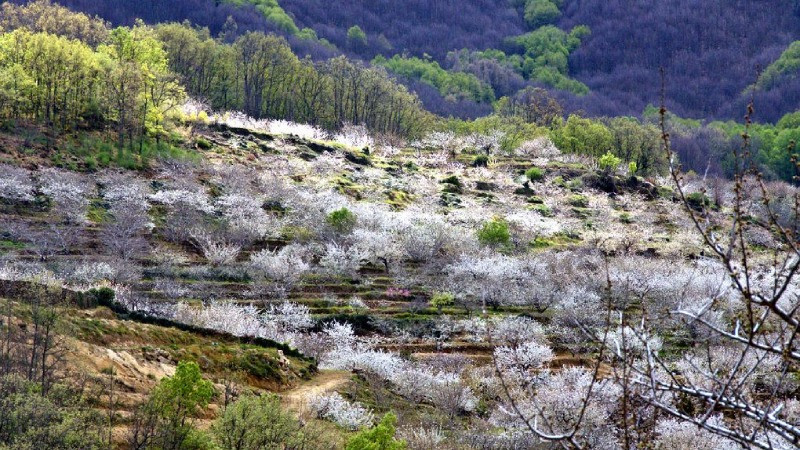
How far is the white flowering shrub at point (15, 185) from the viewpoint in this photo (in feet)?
125

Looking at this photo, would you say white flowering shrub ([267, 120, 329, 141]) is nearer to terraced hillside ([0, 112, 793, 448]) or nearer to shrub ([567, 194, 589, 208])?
terraced hillside ([0, 112, 793, 448])

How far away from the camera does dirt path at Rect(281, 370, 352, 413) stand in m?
18.9

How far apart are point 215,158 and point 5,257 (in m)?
26.3

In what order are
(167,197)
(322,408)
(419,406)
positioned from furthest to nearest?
(167,197)
(419,406)
(322,408)

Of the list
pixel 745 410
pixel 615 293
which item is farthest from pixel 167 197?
pixel 745 410

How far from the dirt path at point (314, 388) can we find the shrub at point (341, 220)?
19638 mm

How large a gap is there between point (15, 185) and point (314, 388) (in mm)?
25842

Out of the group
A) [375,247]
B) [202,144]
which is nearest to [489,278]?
[375,247]

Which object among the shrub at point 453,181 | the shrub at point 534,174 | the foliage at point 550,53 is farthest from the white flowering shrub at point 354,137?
the foliage at point 550,53

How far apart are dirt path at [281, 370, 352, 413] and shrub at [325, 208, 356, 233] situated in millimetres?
19638

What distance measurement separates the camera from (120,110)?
169ft

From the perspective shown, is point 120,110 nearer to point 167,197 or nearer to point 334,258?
point 167,197

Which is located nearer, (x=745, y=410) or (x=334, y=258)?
(x=745, y=410)

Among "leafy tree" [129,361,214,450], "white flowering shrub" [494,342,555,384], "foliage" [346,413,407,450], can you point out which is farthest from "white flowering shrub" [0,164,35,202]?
"foliage" [346,413,407,450]
